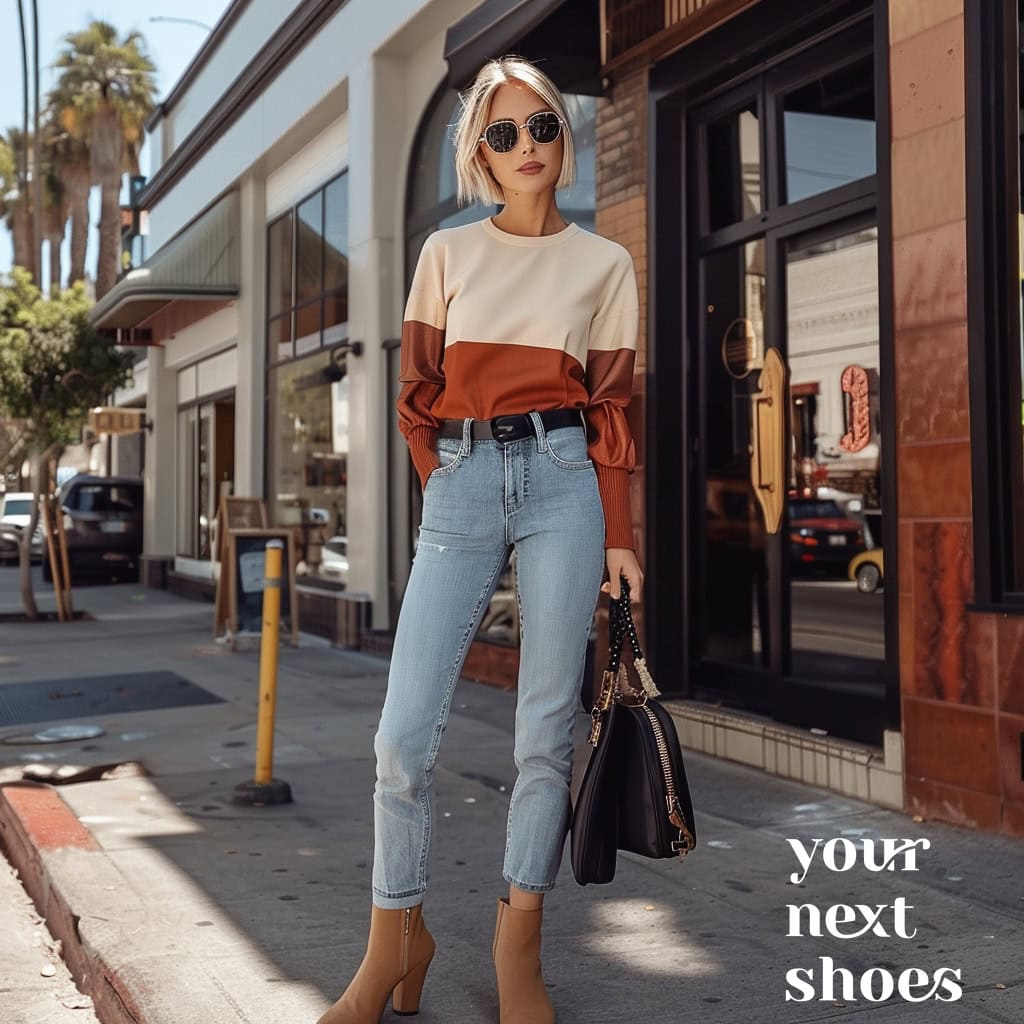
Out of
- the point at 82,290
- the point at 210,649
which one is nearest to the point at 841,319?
the point at 210,649

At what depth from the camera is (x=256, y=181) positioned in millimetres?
15125

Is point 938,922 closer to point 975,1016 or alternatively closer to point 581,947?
point 975,1016

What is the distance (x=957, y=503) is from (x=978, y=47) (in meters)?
1.59

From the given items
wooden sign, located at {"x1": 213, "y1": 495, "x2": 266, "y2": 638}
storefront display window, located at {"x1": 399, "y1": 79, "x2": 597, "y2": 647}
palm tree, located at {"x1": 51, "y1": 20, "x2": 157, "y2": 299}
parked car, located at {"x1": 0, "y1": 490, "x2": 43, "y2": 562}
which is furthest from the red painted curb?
palm tree, located at {"x1": 51, "y1": 20, "x2": 157, "y2": 299}

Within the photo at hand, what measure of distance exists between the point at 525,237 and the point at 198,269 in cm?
1346

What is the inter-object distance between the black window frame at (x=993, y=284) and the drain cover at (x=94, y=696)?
535 centimetres

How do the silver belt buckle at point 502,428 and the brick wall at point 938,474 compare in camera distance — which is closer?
the silver belt buckle at point 502,428

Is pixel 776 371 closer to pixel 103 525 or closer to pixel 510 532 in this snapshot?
pixel 510 532

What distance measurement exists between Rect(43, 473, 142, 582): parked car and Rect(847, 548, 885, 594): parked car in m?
17.6

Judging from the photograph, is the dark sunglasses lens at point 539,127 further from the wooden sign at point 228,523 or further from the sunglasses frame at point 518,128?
the wooden sign at point 228,523

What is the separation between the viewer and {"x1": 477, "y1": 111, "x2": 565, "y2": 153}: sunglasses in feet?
9.64

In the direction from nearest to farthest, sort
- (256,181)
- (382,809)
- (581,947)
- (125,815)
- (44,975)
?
(382,809)
(581,947)
(44,975)
(125,815)
(256,181)

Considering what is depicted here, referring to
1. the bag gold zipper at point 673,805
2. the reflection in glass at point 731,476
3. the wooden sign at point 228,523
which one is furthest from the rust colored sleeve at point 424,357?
the wooden sign at point 228,523

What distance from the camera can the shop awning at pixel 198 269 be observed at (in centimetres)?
1546
